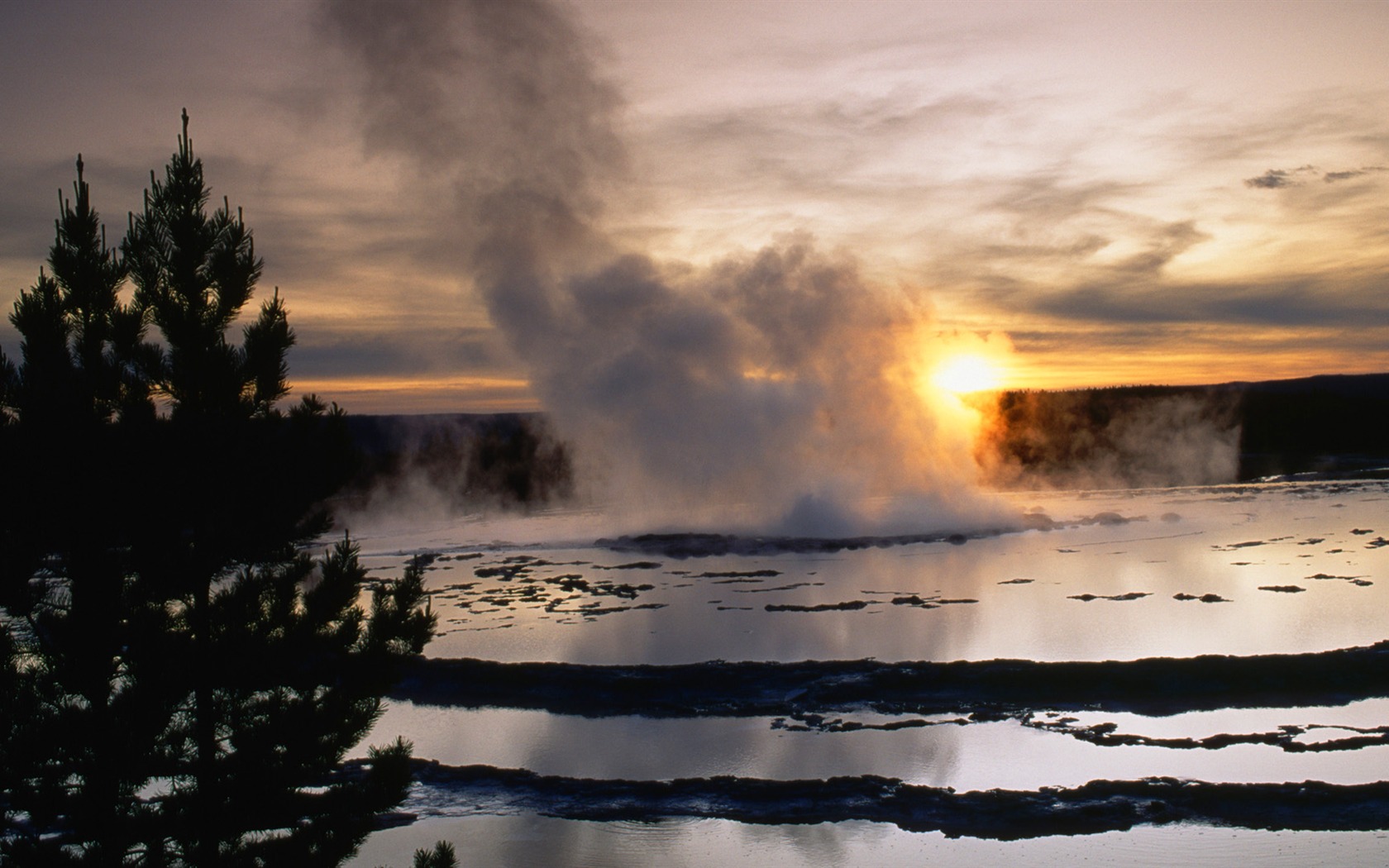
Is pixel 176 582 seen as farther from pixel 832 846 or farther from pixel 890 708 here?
pixel 890 708

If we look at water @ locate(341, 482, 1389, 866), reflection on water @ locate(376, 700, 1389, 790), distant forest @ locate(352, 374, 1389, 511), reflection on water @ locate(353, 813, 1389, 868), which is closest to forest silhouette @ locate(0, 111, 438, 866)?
reflection on water @ locate(353, 813, 1389, 868)

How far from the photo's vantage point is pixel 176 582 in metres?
7.34

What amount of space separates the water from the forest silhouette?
244 cm

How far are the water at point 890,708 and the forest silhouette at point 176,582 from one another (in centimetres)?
244

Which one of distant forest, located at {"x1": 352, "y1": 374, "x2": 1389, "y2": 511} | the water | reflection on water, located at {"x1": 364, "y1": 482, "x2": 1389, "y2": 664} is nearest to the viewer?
the water

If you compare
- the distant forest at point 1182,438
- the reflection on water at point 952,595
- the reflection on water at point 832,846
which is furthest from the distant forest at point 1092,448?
the reflection on water at point 832,846

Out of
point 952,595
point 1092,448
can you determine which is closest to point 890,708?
point 952,595

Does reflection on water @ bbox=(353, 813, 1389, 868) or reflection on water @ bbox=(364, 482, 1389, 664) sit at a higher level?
reflection on water @ bbox=(364, 482, 1389, 664)

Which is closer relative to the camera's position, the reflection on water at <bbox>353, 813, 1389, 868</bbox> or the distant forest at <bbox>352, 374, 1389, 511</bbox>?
the reflection on water at <bbox>353, 813, 1389, 868</bbox>

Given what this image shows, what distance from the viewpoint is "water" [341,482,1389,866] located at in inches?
355

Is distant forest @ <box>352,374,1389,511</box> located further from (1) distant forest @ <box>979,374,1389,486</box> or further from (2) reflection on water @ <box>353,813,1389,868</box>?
(2) reflection on water @ <box>353,813,1389,868</box>

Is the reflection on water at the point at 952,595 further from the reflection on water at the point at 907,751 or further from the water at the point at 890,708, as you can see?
the reflection on water at the point at 907,751

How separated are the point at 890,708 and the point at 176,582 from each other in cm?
864

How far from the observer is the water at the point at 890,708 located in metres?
9.02
